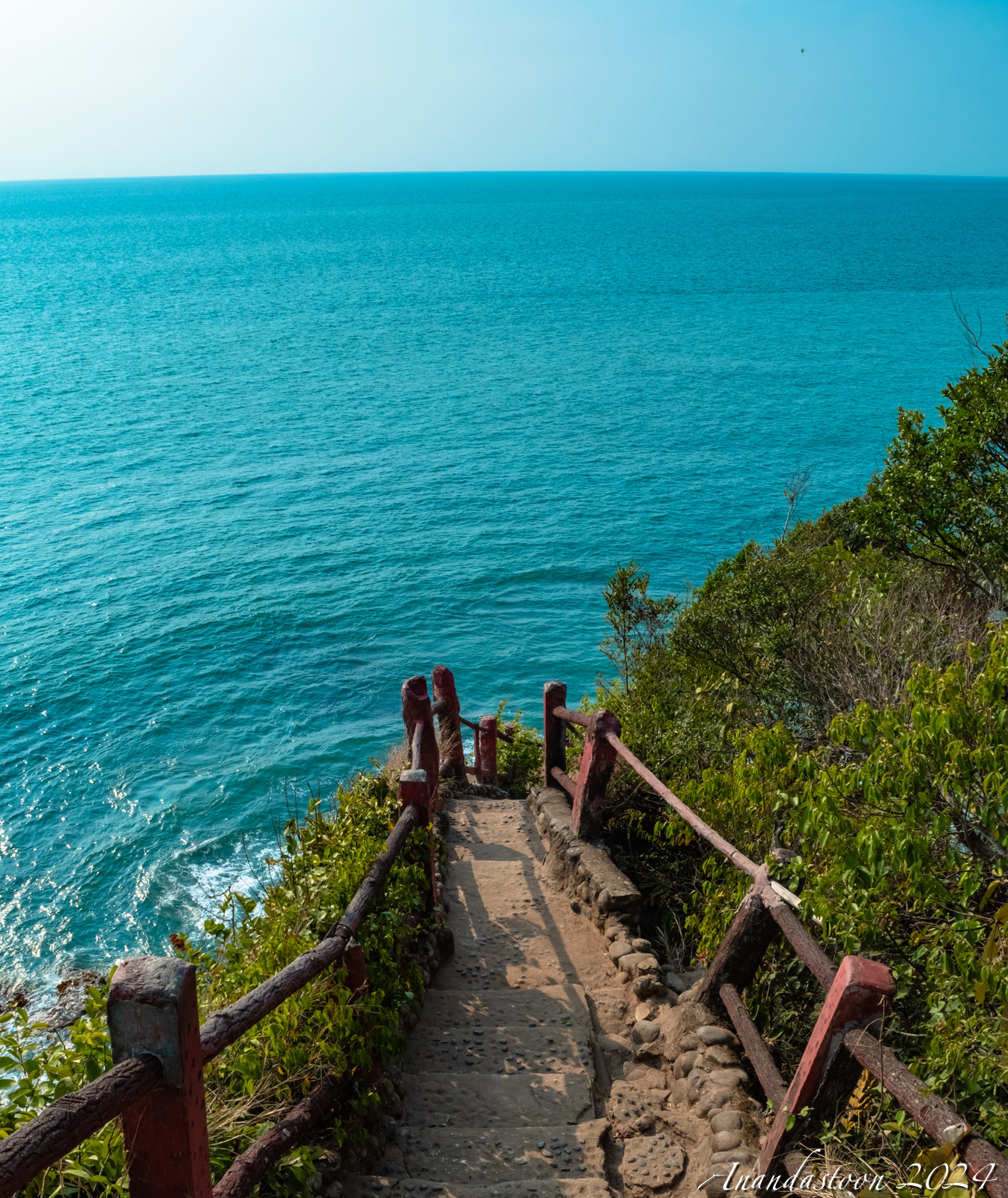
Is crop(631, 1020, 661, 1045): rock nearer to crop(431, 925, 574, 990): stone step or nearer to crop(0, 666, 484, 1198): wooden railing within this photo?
crop(431, 925, 574, 990): stone step

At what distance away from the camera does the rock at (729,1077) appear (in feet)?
17.4

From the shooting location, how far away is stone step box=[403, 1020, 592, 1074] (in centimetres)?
599

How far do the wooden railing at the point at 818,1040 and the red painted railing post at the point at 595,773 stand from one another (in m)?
1.74

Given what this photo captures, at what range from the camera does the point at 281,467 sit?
45.8m

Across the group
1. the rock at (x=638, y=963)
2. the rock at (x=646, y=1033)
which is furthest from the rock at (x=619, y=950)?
the rock at (x=646, y=1033)

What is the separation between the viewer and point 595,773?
349 inches

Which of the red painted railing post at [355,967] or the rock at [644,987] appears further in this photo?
the rock at [644,987]

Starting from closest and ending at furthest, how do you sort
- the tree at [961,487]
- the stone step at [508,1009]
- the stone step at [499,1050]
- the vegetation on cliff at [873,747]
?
the vegetation on cliff at [873,747], the stone step at [499,1050], the stone step at [508,1009], the tree at [961,487]

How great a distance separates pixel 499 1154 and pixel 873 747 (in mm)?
3191

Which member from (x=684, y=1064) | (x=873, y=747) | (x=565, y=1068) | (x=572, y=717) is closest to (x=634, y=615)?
(x=572, y=717)

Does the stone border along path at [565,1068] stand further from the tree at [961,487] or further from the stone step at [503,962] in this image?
the tree at [961,487]

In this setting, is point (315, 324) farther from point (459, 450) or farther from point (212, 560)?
point (212, 560)

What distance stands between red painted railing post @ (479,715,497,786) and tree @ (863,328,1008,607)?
6720 millimetres

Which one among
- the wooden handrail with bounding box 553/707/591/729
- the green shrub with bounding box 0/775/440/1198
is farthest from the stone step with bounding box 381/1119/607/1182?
the wooden handrail with bounding box 553/707/591/729
